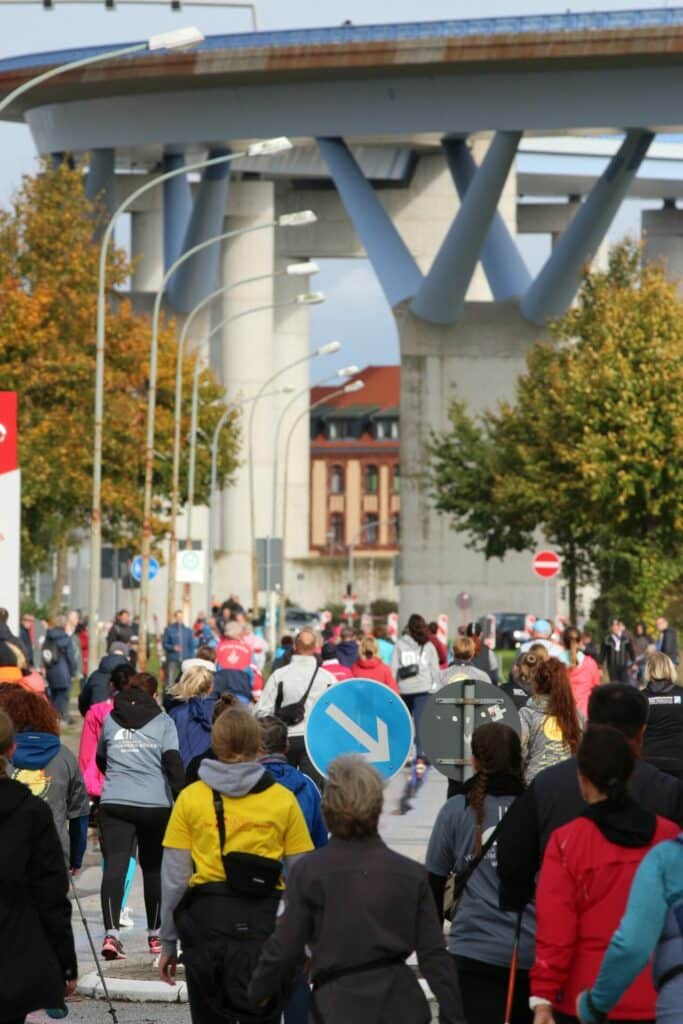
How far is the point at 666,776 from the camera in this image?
7613 millimetres

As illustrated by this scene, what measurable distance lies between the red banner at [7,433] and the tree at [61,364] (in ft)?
64.2

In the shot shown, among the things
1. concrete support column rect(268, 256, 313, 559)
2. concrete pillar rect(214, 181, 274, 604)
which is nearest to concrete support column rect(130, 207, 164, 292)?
concrete pillar rect(214, 181, 274, 604)

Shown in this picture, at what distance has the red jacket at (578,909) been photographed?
6.51 metres

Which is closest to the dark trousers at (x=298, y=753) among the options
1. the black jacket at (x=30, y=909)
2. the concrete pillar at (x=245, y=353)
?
the black jacket at (x=30, y=909)

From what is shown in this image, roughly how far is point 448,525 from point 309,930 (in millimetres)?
58376

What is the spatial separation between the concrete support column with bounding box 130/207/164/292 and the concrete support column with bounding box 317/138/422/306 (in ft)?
98.7

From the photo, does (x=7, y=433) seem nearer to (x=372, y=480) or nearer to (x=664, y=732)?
(x=664, y=732)

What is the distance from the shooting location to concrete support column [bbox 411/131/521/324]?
2250 inches

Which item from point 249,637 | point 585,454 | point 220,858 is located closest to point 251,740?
point 220,858

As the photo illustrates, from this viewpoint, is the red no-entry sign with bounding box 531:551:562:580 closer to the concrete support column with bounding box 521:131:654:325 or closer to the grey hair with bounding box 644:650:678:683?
the concrete support column with bounding box 521:131:654:325

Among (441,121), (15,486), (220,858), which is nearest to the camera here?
(220,858)

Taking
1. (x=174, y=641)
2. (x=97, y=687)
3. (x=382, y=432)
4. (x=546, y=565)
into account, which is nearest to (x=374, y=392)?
(x=382, y=432)

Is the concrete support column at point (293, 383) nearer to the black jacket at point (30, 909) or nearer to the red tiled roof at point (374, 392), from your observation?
the red tiled roof at point (374, 392)

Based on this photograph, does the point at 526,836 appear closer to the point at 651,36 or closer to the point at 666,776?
the point at 666,776
